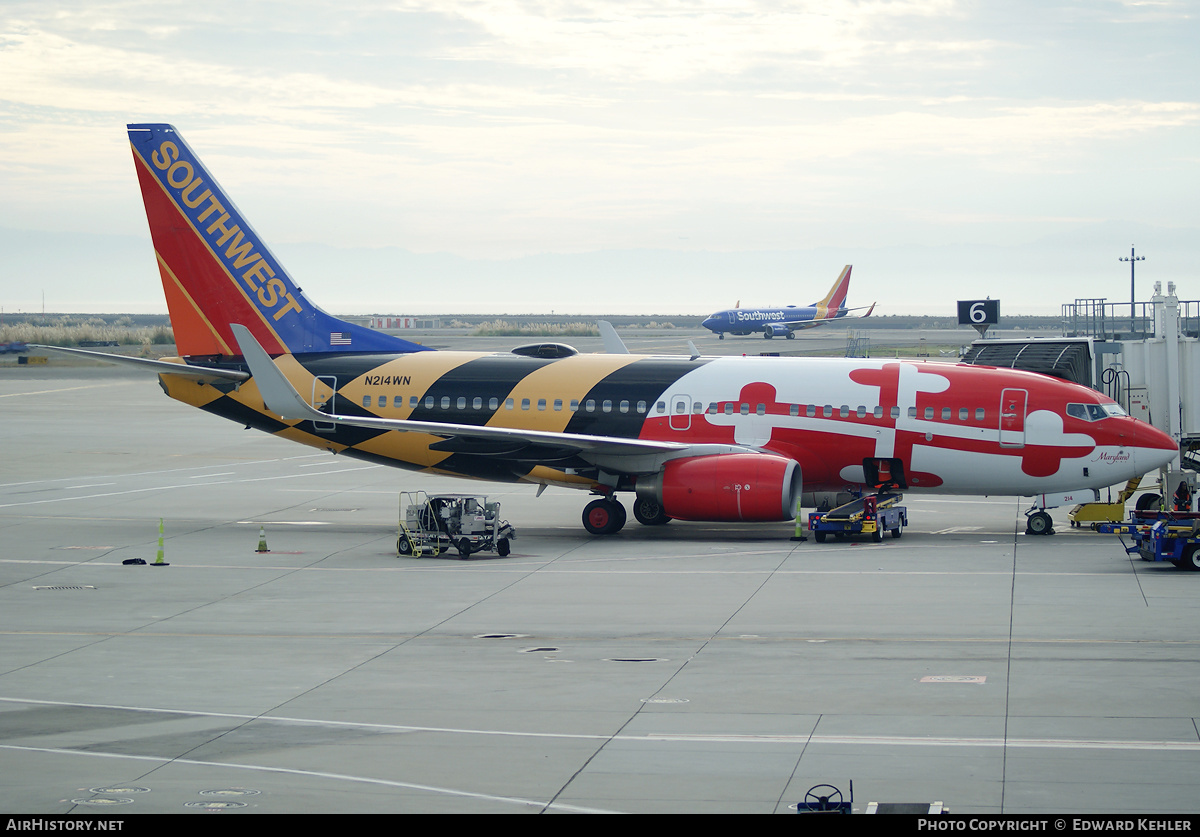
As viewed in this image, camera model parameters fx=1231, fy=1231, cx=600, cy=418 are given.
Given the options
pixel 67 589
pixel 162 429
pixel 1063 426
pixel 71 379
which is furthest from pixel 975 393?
pixel 71 379

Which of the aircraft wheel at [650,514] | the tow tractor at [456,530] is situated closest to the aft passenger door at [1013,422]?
the aircraft wheel at [650,514]

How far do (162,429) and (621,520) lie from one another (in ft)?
114

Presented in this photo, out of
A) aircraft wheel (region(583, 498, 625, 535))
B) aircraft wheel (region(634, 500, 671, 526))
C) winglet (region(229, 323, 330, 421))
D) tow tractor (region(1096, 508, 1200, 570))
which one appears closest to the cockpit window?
tow tractor (region(1096, 508, 1200, 570))

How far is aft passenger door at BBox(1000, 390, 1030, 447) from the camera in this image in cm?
3027

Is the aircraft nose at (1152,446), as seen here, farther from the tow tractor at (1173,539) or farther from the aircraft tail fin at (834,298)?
the aircraft tail fin at (834,298)

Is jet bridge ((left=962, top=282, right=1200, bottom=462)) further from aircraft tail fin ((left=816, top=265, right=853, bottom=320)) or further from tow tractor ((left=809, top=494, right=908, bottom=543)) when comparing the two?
aircraft tail fin ((left=816, top=265, right=853, bottom=320))

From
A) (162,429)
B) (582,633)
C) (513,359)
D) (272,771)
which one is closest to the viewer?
(272,771)

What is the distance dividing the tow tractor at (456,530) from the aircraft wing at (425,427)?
2092 millimetres

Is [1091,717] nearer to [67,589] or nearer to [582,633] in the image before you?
[582,633]

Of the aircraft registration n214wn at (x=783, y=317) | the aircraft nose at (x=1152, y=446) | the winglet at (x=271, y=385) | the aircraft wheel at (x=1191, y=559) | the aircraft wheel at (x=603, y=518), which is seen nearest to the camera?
the aircraft wheel at (x=1191, y=559)

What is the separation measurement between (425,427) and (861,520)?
1093 centimetres

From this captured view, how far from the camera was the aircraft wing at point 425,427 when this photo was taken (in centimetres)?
3031

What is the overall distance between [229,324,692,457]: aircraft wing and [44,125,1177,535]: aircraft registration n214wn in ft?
0.19
